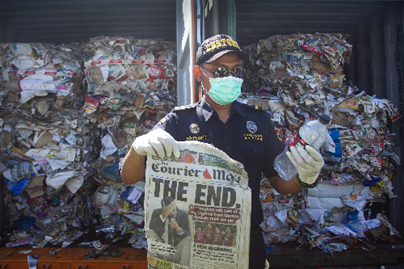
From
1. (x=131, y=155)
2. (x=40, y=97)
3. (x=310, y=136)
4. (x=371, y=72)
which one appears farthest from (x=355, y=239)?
(x=40, y=97)

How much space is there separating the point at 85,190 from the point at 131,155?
8.37 feet

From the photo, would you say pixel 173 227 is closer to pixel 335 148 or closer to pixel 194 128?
pixel 194 128

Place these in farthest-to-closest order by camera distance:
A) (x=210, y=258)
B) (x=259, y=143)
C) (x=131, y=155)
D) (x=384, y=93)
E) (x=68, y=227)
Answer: (x=384, y=93), (x=68, y=227), (x=259, y=143), (x=131, y=155), (x=210, y=258)

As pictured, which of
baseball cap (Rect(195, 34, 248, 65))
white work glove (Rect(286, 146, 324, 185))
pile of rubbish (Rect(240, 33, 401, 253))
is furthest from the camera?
pile of rubbish (Rect(240, 33, 401, 253))

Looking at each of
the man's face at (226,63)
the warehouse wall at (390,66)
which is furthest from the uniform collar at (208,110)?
the warehouse wall at (390,66)

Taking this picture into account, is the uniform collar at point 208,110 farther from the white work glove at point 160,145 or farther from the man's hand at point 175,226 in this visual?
the man's hand at point 175,226

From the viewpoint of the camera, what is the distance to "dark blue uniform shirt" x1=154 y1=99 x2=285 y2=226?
4.28 feet

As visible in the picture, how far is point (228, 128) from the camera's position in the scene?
1.35m

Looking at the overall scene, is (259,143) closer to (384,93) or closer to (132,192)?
(132,192)

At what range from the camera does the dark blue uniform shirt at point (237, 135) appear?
130cm

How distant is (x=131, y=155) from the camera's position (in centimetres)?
121

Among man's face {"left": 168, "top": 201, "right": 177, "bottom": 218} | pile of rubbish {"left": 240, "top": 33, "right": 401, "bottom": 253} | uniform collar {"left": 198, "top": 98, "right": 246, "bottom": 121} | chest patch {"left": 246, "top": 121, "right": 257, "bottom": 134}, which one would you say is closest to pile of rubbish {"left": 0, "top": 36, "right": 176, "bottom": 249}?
pile of rubbish {"left": 240, "top": 33, "right": 401, "bottom": 253}

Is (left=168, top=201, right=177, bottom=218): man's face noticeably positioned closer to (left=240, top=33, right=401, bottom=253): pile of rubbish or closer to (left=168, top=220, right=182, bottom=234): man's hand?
(left=168, top=220, right=182, bottom=234): man's hand

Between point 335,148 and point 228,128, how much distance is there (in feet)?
7.06
